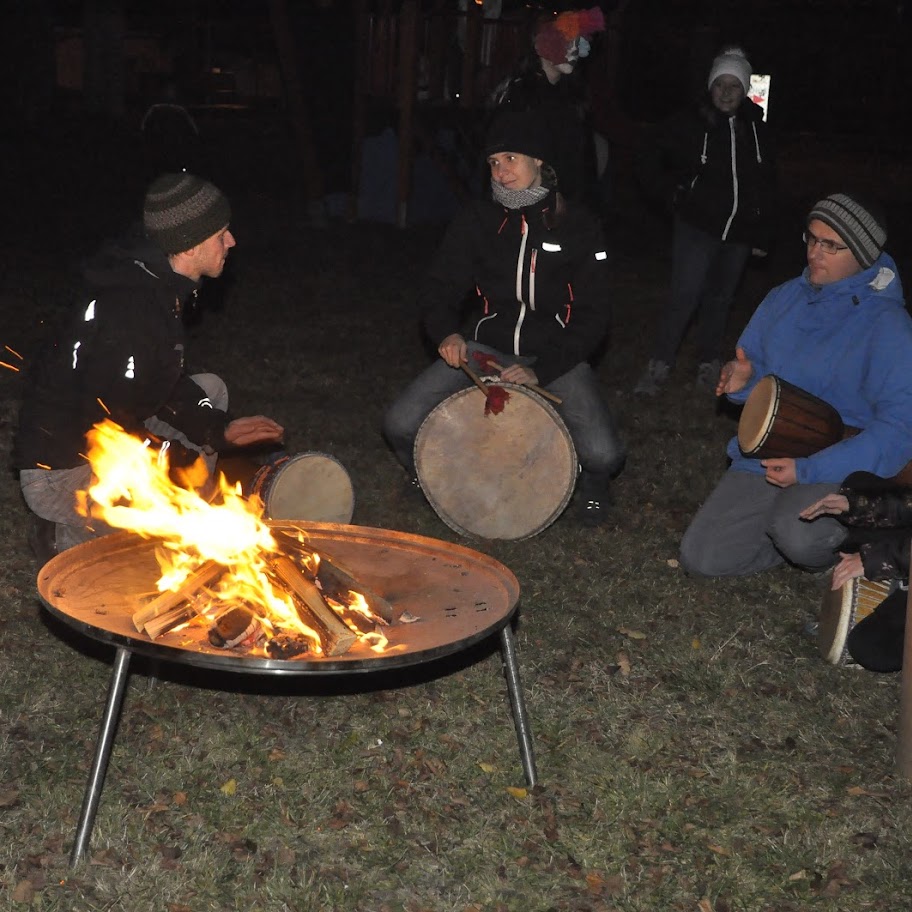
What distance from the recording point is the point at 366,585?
401cm

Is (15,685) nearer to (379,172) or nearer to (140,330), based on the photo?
(140,330)

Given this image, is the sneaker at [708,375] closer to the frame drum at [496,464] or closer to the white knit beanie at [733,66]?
the white knit beanie at [733,66]

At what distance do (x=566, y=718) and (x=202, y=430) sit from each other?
5.98ft

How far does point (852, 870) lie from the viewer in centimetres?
376

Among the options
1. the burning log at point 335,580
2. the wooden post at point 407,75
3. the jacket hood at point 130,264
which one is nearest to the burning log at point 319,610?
the burning log at point 335,580

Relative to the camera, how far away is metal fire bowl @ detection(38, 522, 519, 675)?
3.30 meters

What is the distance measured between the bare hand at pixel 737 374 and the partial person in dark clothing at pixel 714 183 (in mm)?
2835

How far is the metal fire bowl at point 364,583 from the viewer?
10.8 ft

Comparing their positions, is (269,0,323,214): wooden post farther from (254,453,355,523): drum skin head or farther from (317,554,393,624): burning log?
(317,554,393,624): burning log

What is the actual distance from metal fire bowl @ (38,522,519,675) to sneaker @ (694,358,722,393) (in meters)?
4.67

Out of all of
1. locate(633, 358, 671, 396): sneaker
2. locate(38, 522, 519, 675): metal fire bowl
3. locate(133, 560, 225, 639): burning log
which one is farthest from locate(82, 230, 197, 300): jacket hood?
locate(633, 358, 671, 396): sneaker

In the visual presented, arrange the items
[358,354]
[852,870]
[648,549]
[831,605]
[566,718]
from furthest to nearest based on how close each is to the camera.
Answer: [358,354] < [648,549] < [831,605] < [566,718] < [852,870]

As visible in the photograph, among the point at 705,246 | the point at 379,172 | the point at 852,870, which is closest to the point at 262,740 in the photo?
the point at 852,870

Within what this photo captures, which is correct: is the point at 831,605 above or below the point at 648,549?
above
